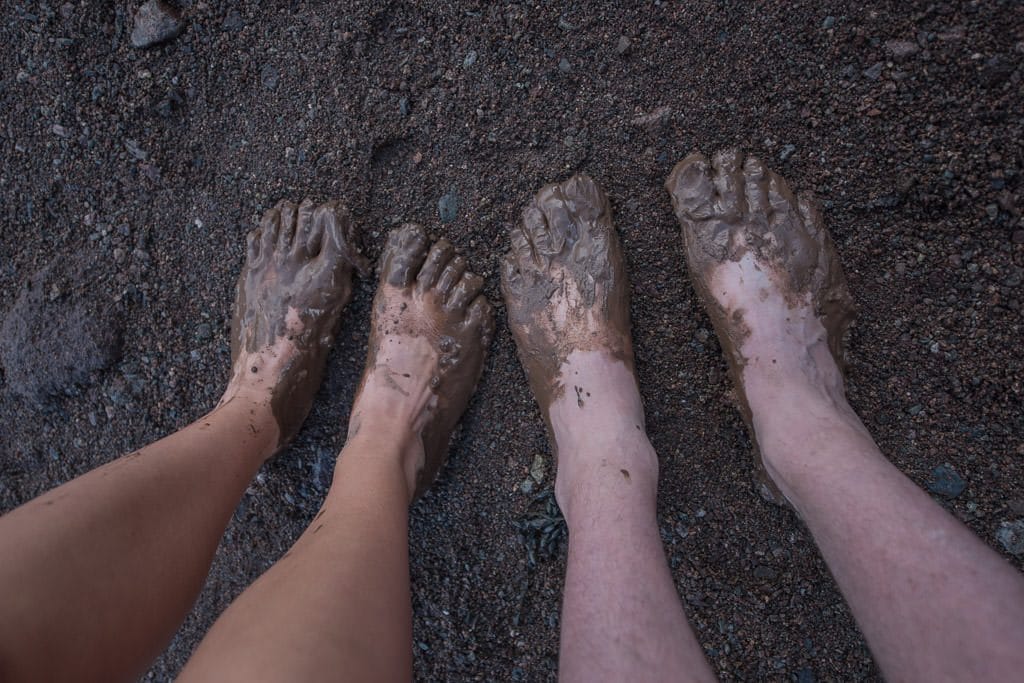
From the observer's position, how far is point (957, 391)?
4.94 feet

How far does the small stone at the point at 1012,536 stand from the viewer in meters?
1.50

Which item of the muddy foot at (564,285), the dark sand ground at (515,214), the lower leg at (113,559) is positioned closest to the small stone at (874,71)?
the dark sand ground at (515,214)

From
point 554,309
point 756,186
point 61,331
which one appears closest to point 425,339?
point 554,309

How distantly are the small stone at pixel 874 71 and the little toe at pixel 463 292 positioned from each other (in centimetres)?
113

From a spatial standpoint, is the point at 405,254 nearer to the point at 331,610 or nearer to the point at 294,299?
the point at 294,299

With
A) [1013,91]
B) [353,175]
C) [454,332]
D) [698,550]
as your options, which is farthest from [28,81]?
[1013,91]

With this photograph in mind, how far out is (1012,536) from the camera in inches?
59.1

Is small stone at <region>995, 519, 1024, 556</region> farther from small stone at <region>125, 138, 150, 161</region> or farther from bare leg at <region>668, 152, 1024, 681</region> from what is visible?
small stone at <region>125, 138, 150, 161</region>

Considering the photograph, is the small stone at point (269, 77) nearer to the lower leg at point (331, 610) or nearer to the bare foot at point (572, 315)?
the bare foot at point (572, 315)

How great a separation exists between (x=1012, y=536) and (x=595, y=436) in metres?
1.11

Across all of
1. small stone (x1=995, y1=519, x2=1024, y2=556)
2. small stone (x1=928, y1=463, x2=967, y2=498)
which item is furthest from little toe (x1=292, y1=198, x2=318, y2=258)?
small stone (x1=995, y1=519, x2=1024, y2=556)

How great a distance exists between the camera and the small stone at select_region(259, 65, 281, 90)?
1676 millimetres

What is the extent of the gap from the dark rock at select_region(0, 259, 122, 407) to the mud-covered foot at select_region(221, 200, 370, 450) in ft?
1.40

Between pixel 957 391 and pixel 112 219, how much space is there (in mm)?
2457
